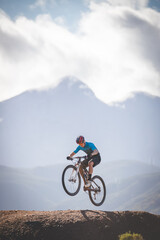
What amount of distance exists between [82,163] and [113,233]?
427 centimetres

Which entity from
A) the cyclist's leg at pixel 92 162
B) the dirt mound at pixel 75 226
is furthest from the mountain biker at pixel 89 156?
the dirt mound at pixel 75 226

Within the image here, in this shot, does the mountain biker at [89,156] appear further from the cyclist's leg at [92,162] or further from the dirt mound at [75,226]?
the dirt mound at [75,226]

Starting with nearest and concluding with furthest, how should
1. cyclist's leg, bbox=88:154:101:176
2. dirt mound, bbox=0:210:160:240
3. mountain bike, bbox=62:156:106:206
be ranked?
1. dirt mound, bbox=0:210:160:240
2. mountain bike, bbox=62:156:106:206
3. cyclist's leg, bbox=88:154:101:176

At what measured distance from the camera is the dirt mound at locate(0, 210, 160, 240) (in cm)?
1199

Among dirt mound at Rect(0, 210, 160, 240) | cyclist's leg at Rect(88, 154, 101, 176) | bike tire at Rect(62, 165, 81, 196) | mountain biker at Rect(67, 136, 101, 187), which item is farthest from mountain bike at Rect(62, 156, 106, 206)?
dirt mound at Rect(0, 210, 160, 240)

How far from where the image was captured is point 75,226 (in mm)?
12500

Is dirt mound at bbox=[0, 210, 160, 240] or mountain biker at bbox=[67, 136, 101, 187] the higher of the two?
mountain biker at bbox=[67, 136, 101, 187]

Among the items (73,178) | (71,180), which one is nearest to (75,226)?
(71,180)

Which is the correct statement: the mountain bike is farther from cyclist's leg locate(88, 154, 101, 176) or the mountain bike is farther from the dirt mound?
the dirt mound

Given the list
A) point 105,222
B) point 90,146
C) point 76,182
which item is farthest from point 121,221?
point 90,146

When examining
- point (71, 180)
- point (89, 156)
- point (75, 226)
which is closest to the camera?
point (75, 226)

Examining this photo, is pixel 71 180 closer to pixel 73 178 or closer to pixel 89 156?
pixel 73 178

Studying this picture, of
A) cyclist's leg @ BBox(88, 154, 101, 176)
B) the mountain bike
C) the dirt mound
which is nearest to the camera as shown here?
the dirt mound

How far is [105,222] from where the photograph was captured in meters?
13.2
